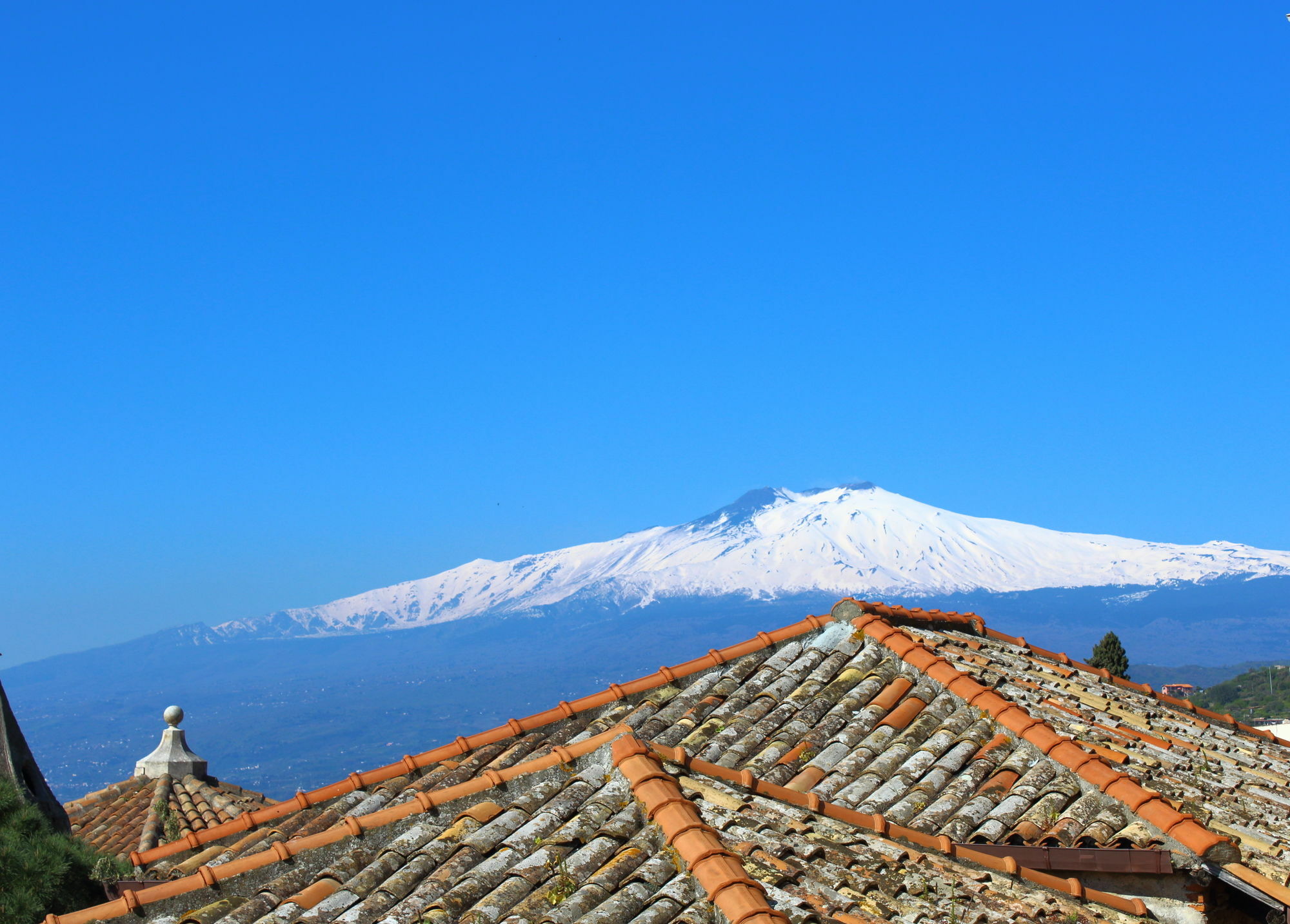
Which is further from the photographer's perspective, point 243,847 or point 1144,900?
point 243,847

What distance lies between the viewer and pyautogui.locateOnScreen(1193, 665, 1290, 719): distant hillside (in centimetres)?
7912

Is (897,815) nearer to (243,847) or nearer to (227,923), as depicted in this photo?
(227,923)

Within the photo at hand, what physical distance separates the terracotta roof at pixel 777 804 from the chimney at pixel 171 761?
1052 cm

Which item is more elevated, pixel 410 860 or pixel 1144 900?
pixel 410 860

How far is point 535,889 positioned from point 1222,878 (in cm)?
444

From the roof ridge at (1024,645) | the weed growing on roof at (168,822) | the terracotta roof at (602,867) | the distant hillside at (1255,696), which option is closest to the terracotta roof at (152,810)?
the weed growing on roof at (168,822)

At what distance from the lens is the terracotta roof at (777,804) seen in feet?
21.4

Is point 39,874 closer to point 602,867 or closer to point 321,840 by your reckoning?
point 321,840

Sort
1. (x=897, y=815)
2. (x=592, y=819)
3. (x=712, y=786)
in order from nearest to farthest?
1. (x=592, y=819)
2. (x=712, y=786)
3. (x=897, y=815)

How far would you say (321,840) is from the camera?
7.54 metres

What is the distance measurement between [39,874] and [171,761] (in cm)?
1118

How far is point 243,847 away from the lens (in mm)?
9672

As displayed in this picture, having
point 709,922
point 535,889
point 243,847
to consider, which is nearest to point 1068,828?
point 709,922

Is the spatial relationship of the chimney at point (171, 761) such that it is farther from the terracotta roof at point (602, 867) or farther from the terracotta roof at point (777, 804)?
the terracotta roof at point (602, 867)
